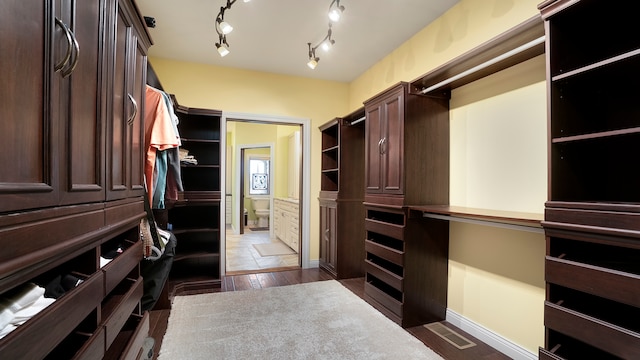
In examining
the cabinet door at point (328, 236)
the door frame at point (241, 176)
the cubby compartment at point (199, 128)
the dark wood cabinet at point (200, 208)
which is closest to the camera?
the dark wood cabinet at point (200, 208)

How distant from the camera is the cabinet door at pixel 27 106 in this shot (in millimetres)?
624

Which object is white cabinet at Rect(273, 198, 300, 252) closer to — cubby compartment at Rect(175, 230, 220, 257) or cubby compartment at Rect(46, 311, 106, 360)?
cubby compartment at Rect(175, 230, 220, 257)

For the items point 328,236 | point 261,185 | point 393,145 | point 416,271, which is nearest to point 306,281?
point 328,236

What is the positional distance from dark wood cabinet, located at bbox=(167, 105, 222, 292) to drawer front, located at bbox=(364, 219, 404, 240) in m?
1.82

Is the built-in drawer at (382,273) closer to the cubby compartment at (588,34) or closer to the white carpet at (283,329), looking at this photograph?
the white carpet at (283,329)

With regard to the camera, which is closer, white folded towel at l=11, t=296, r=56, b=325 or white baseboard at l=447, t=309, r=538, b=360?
white folded towel at l=11, t=296, r=56, b=325

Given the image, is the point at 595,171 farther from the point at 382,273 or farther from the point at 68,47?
the point at 68,47

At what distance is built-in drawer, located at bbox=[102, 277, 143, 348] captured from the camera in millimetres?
1204

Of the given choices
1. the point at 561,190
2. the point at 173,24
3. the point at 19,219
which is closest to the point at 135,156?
the point at 19,219

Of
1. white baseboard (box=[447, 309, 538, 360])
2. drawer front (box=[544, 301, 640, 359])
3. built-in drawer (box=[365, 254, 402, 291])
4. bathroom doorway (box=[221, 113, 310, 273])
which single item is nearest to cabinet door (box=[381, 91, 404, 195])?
built-in drawer (box=[365, 254, 402, 291])

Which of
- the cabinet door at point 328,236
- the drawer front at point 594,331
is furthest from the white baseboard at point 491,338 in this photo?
the cabinet door at point 328,236

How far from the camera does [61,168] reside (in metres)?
0.85

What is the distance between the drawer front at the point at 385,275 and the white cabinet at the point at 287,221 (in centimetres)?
173

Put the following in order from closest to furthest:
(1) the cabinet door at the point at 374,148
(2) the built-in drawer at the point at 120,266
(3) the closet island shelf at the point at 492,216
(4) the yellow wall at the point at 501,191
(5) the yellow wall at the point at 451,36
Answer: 1. (2) the built-in drawer at the point at 120,266
2. (3) the closet island shelf at the point at 492,216
3. (4) the yellow wall at the point at 501,191
4. (5) the yellow wall at the point at 451,36
5. (1) the cabinet door at the point at 374,148
